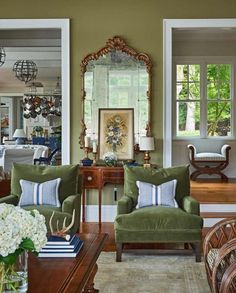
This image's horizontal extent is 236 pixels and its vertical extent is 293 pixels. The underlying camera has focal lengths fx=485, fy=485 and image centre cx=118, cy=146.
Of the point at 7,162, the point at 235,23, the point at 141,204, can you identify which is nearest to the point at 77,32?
the point at 235,23

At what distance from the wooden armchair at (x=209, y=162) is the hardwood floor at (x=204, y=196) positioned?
0.18m

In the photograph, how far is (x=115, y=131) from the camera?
6.66 m

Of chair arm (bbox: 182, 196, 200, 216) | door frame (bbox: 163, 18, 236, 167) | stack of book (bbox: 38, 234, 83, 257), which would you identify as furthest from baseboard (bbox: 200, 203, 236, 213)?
stack of book (bbox: 38, 234, 83, 257)

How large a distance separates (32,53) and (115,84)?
Result: 545cm

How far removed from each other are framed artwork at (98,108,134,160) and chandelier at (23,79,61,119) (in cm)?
926

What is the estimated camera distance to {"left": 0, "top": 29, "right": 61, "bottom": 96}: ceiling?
27.3ft

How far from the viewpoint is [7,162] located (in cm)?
1029

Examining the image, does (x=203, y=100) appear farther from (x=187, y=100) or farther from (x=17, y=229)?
(x=17, y=229)

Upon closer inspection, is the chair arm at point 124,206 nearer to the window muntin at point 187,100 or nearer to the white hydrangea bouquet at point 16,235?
the white hydrangea bouquet at point 16,235

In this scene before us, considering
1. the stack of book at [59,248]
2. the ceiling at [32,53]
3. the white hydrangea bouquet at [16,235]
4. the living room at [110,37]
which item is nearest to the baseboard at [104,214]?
the living room at [110,37]

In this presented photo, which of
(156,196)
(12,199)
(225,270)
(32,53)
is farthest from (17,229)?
(32,53)

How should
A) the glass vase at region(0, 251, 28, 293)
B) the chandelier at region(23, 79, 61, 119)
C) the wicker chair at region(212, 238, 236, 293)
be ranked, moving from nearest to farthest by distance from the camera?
the glass vase at region(0, 251, 28, 293), the wicker chair at region(212, 238, 236, 293), the chandelier at region(23, 79, 61, 119)

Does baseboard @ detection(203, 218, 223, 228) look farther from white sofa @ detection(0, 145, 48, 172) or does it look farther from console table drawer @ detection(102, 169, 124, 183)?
white sofa @ detection(0, 145, 48, 172)

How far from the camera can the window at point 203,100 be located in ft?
34.1
